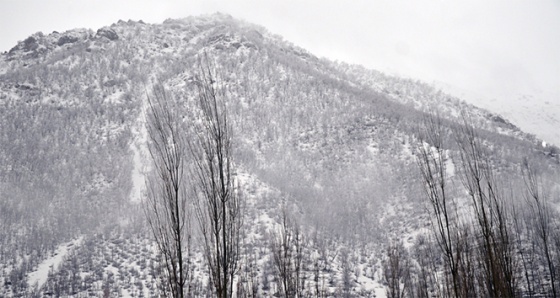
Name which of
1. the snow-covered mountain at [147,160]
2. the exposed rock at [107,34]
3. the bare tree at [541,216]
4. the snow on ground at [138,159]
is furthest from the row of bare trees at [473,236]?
the exposed rock at [107,34]

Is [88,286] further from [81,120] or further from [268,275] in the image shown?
[81,120]

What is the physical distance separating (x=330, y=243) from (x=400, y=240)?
457 inches

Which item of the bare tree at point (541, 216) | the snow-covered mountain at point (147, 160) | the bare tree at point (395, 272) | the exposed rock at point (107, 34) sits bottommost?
the bare tree at point (395, 272)

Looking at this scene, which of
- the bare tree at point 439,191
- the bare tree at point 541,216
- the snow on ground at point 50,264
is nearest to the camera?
the bare tree at point 439,191

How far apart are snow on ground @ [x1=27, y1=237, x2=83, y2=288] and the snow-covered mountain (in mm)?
249

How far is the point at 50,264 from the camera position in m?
61.0

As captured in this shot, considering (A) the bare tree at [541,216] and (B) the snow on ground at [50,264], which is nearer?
(A) the bare tree at [541,216]

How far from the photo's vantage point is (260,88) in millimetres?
132250

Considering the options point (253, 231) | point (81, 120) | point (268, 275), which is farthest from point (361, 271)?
point (81, 120)

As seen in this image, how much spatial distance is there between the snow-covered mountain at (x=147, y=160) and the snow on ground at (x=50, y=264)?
25cm

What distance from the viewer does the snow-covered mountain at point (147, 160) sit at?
5816cm

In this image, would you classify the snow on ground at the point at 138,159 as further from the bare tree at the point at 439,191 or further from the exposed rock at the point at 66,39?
the bare tree at the point at 439,191

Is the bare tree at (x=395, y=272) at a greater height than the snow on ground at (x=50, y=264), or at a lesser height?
lesser

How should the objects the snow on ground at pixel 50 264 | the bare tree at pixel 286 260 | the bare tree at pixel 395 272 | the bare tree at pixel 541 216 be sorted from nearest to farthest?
the bare tree at pixel 286 260 < the bare tree at pixel 541 216 < the bare tree at pixel 395 272 < the snow on ground at pixel 50 264
